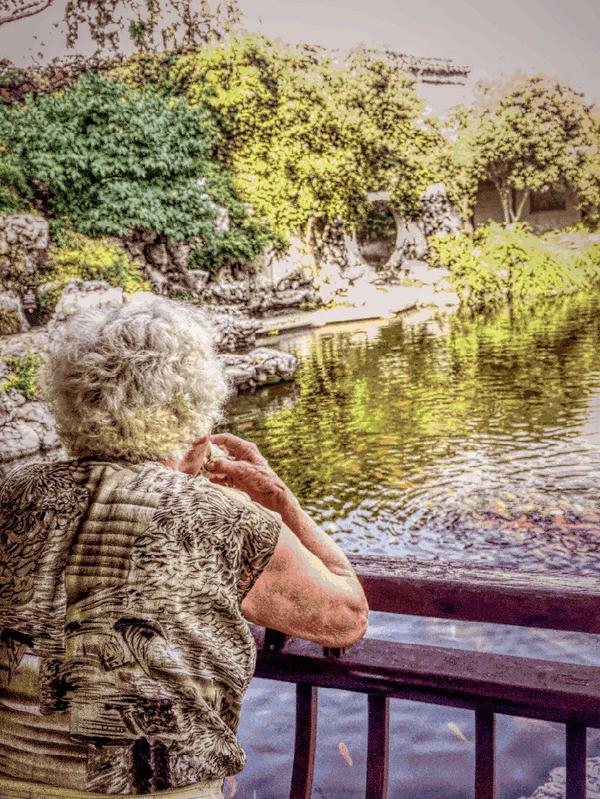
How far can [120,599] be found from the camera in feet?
2.32

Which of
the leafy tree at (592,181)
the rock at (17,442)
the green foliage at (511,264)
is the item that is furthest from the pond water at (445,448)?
the rock at (17,442)

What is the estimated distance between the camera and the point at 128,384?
2.62 feet

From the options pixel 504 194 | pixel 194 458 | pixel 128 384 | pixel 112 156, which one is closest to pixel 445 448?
pixel 504 194

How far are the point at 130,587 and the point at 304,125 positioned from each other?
3931mm

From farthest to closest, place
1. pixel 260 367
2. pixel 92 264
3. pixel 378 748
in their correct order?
pixel 92 264
pixel 260 367
pixel 378 748

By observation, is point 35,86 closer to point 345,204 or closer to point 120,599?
point 345,204

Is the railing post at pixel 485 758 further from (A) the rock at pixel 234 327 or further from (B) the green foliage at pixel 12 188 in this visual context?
(B) the green foliage at pixel 12 188

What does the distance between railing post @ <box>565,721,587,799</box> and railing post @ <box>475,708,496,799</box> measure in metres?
0.08

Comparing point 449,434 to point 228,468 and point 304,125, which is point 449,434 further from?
point 228,468

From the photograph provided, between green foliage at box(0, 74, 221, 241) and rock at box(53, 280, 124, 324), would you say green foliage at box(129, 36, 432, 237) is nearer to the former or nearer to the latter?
green foliage at box(0, 74, 221, 241)

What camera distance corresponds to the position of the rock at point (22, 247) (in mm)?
4312

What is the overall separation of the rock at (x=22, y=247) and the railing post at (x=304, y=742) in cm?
387

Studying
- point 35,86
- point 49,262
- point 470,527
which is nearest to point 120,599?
point 470,527

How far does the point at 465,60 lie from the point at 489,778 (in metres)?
3.71
